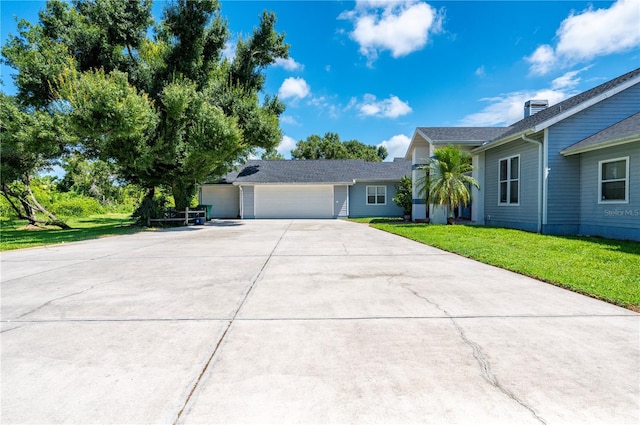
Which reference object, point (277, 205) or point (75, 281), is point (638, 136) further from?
point (277, 205)

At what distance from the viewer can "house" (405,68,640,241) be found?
8869 mm

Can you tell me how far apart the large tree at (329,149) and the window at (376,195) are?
83.7ft

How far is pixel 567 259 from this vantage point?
6180 mm

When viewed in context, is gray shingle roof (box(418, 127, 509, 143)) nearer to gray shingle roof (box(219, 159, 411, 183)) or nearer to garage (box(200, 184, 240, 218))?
gray shingle roof (box(219, 159, 411, 183))

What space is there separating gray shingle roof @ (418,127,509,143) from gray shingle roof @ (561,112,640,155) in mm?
4574

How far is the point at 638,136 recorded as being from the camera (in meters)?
7.98

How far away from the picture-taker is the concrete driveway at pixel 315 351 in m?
1.91

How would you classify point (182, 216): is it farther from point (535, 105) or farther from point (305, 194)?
point (535, 105)

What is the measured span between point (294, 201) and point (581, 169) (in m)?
16.0

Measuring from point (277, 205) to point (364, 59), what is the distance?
11.0 metres

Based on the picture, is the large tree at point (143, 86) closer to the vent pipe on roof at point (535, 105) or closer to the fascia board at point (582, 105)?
the fascia board at point (582, 105)

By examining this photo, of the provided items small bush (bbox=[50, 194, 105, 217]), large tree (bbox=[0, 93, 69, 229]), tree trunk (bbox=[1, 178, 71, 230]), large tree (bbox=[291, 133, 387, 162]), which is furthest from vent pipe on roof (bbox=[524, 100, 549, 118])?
large tree (bbox=[291, 133, 387, 162])

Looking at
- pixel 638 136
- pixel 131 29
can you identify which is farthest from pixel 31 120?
pixel 638 136

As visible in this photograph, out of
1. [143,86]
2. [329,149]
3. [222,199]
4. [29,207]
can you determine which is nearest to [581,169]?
[143,86]
